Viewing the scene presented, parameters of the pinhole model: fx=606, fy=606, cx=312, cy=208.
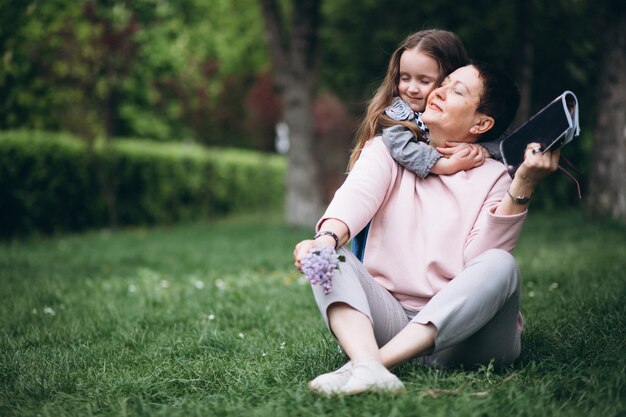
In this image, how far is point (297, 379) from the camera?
9.06 ft

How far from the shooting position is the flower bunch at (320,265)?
7.77ft

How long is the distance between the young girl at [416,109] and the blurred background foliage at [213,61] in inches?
96.7

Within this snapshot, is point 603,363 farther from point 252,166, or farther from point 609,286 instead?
point 252,166

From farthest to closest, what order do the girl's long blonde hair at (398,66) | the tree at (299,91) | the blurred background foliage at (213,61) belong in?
the tree at (299,91) → the blurred background foliage at (213,61) → the girl's long blonde hair at (398,66)

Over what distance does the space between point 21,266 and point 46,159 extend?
5091 mm

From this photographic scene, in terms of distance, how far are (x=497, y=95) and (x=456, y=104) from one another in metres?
0.22

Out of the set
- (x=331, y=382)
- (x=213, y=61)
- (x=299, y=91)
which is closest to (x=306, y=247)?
(x=331, y=382)

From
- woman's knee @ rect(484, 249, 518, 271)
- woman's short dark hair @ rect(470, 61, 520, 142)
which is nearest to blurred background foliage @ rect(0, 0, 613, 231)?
woman's short dark hair @ rect(470, 61, 520, 142)

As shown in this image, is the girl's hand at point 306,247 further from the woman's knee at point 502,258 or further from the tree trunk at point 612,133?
the tree trunk at point 612,133

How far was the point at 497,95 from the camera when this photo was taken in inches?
113

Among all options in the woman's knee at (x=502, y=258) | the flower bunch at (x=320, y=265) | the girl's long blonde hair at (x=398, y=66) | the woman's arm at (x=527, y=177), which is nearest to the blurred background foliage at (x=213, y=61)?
the girl's long blonde hair at (x=398, y=66)

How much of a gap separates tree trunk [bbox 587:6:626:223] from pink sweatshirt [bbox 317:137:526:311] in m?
7.68

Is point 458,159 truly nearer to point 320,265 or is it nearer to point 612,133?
point 320,265

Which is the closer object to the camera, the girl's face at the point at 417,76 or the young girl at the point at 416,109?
the young girl at the point at 416,109
